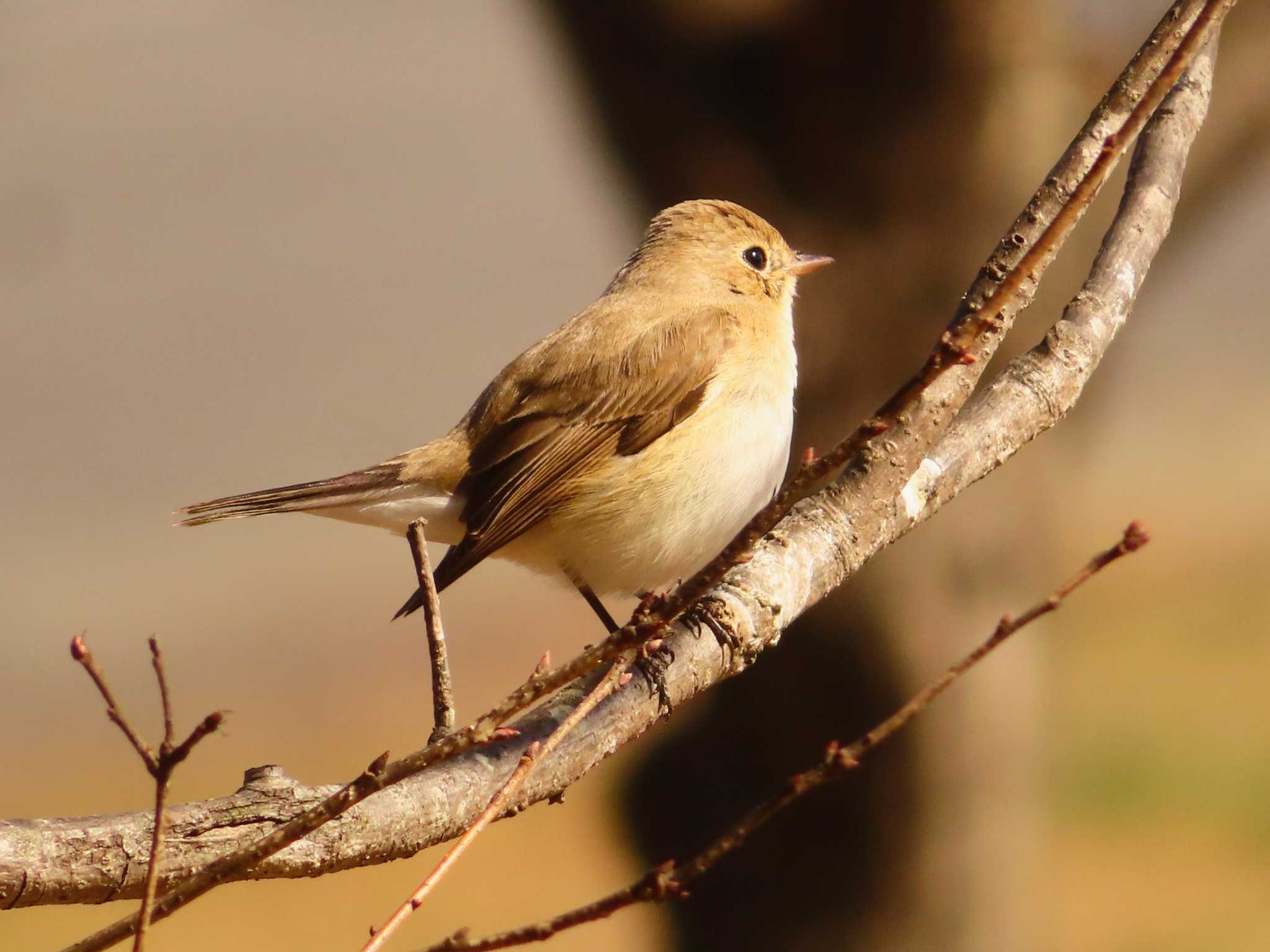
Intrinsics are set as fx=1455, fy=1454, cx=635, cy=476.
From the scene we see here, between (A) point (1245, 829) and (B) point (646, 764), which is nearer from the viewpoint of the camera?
(B) point (646, 764)

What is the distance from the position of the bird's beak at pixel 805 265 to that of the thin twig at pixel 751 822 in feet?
8.93

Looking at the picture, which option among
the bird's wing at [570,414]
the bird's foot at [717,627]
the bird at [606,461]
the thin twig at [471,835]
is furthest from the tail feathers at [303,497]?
the thin twig at [471,835]

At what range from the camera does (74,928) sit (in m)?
8.38

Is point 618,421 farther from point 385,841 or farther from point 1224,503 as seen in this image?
point 1224,503

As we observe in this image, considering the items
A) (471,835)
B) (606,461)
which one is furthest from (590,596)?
(471,835)

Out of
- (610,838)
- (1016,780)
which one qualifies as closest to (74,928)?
(610,838)

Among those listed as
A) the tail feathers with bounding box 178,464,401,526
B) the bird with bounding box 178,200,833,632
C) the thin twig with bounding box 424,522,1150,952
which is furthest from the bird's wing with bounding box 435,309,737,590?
the thin twig with bounding box 424,522,1150,952

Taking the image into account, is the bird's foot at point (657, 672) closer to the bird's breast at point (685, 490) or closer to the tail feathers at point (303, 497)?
the bird's breast at point (685, 490)

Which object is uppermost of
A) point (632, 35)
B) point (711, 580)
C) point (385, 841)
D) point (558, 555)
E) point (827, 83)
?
point (632, 35)

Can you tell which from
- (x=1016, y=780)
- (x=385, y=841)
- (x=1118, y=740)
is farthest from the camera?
(x=1118, y=740)

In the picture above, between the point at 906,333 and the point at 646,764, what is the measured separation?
85.6 inches

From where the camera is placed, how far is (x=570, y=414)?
4.04 m

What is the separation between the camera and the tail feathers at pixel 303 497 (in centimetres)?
375

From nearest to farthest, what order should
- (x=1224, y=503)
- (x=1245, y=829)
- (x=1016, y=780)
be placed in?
(x=1016, y=780) → (x=1245, y=829) → (x=1224, y=503)
